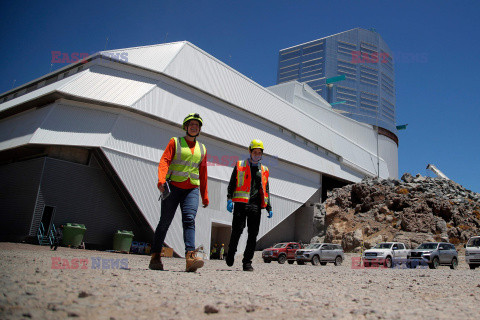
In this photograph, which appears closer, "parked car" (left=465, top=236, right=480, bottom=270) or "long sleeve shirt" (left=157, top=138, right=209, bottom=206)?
"long sleeve shirt" (left=157, top=138, right=209, bottom=206)

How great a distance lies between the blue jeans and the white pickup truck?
1525 cm

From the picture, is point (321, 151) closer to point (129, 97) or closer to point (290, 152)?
point (290, 152)

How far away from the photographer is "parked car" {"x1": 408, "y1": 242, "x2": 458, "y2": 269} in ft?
57.5

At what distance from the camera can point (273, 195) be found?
28.6 m

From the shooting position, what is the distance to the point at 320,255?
20.6 meters

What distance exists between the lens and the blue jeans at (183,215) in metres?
5.20

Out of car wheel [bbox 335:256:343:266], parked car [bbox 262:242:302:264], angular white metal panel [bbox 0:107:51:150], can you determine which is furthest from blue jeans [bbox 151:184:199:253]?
parked car [bbox 262:242:302:264]

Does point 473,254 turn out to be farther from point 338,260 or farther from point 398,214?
point 398,214

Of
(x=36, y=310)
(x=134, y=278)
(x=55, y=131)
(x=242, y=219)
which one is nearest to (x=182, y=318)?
(x=36, y=310)

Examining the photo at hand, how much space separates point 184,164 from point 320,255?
55.7 ft

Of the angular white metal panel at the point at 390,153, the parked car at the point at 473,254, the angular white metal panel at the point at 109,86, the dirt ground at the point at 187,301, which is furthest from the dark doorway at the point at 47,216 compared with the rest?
the angular white metal panel at the point at 390,153

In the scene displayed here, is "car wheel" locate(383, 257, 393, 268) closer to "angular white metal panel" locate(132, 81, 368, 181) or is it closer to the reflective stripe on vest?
"angular white metal panel" locate(132, 81, 368, 181)

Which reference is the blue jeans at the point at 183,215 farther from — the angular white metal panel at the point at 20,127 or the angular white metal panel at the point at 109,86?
the angular white metal panel at the point at 109,86

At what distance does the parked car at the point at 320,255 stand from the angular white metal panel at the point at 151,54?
1424cm
